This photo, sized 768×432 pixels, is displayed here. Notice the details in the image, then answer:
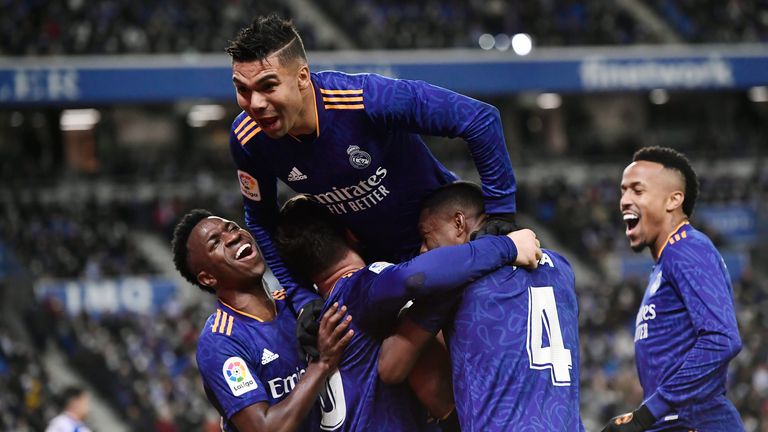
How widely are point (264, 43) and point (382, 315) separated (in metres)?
1.14

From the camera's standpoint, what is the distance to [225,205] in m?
19.9

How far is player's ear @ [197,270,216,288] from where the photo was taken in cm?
445

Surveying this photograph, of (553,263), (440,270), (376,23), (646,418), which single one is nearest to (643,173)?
(553,263)

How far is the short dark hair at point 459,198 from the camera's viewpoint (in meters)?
4.10

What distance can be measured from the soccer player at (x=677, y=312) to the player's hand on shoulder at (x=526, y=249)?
35.6 inches

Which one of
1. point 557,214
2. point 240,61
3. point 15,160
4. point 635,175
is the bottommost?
point 557,214

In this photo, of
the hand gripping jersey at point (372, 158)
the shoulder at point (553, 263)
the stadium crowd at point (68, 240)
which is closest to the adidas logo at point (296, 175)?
the hand gripping jersey at point (372, 158)

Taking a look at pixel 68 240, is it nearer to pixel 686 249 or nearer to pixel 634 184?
pixel 634 184

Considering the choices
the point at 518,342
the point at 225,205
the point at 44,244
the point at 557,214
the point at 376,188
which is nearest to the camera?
the point at 518,342

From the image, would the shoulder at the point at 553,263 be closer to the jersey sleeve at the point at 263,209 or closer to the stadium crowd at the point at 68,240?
the jersey sleeve at the point at 263,209

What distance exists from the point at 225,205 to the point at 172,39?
376cm

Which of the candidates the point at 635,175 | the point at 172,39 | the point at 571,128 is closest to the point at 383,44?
the point at 172,39

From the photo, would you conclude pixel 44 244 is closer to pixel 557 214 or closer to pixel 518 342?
Answer: pixel 557 214

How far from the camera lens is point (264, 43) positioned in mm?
3947
